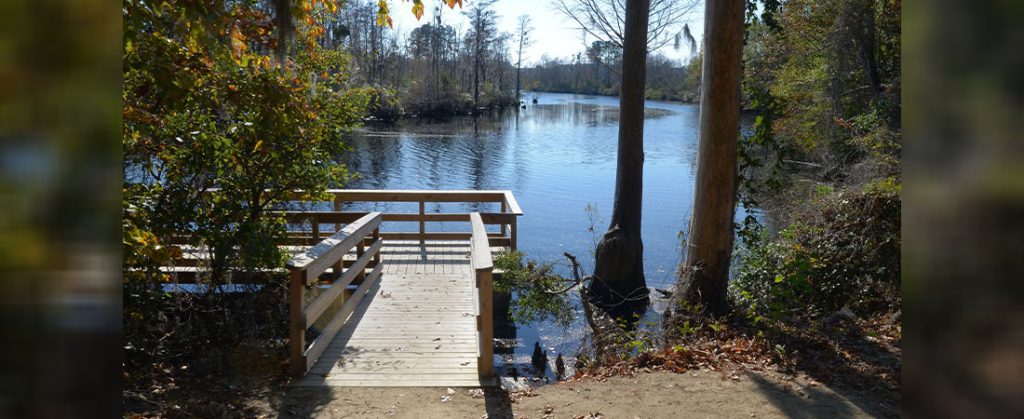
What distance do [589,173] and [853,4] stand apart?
10.7m

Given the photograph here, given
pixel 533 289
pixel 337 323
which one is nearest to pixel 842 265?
pixel 533 289

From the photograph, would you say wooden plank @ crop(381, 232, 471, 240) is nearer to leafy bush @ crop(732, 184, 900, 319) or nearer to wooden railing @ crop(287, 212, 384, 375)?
wooden railing @ crop(287, 212, 384, 375)

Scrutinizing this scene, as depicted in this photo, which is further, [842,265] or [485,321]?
[842,265]

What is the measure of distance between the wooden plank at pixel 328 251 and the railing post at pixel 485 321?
1313mm

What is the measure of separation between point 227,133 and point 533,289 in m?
3.66

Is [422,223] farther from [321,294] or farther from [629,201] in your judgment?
[321,294]

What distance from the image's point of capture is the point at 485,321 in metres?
5.79

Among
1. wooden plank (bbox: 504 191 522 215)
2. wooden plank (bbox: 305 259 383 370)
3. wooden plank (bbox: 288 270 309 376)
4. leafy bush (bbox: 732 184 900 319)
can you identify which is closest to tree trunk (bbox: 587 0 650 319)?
wooden plank (bbox: 504 191 522 215)

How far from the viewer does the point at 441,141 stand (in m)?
34.7

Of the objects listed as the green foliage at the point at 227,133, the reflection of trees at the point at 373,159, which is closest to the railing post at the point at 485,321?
the green foliage at the point at 227,133

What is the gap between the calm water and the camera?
15.0 m
